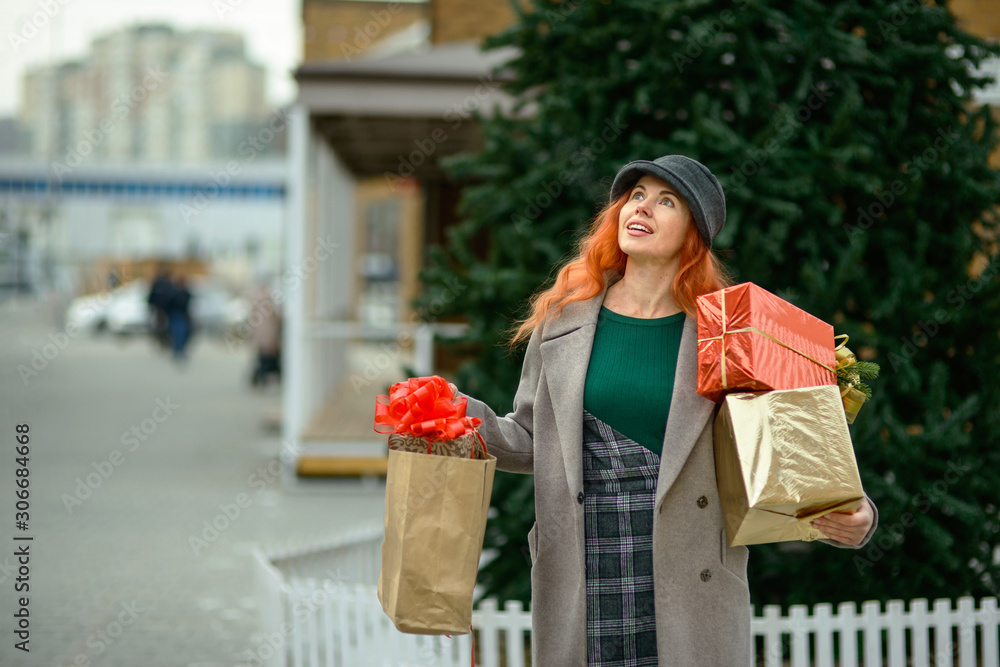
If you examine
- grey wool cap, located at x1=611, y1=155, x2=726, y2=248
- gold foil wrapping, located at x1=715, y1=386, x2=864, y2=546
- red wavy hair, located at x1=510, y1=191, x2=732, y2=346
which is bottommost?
gold foil wrapping, located at x1=715, y1=386, x2=864, y2=546

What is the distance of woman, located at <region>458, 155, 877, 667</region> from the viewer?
2328 mm

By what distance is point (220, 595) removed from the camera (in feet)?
19.8

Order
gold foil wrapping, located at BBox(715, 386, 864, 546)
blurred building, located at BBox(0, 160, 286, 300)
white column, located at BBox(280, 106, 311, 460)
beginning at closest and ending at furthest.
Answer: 1. gold foil wrapping, located at BBox(715, 386, 864, 546)
2. white column, located at BBox(280, 106, 311, 460)
3. blurred building, located at BBox(0, 160, 286, 300)

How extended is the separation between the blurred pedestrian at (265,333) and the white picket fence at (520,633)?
11337 mm

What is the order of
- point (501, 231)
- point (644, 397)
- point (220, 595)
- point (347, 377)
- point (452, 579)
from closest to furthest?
1. point (452, 579)
2. point (644, 397)
3. point (501, 231)
4. point (220, 595)
5. point (347, 377)

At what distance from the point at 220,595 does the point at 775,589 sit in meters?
3.49

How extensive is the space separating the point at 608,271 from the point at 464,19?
11.0 m

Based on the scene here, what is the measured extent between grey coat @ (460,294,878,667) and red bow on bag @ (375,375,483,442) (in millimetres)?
164

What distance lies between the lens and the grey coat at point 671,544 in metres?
2.32

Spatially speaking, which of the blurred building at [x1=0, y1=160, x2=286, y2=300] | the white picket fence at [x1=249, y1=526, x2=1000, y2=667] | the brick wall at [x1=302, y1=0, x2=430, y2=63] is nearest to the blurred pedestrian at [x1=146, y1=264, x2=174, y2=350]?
the blurred building at [x1=0, y1=160, x2=286, y2=300]

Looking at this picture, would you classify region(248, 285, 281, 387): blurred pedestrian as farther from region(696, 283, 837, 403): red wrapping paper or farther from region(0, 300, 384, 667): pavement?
region(696, 283, 837, 403): red wrapping paper

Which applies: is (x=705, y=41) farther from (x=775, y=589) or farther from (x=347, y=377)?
(x=347, y=377)

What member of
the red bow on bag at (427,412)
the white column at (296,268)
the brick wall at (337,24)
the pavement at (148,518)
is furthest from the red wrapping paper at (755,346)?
the brick wall at (337,24)

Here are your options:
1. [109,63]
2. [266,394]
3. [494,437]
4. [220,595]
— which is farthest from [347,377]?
[109,63]
